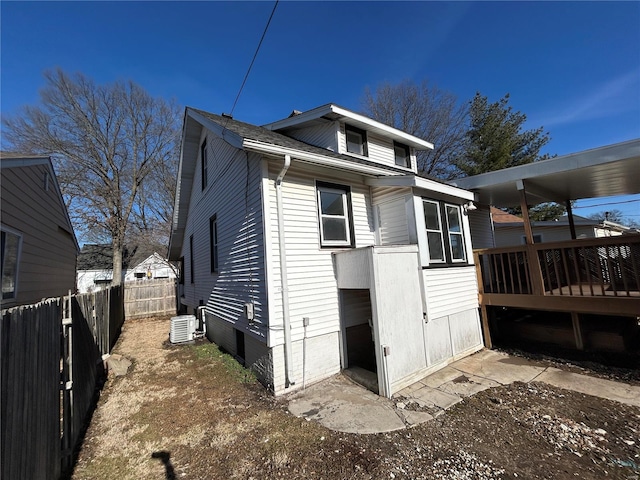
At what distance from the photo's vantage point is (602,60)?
831cm

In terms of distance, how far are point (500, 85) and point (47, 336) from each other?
77.9 feet

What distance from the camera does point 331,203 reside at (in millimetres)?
6176

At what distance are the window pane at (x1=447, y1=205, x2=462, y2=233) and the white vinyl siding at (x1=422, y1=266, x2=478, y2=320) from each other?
1020 mm

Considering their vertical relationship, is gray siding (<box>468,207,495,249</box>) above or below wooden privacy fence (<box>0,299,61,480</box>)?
above

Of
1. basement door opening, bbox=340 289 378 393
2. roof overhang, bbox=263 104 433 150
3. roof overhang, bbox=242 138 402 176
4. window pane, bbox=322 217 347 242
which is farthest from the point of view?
roof overhang, bbox=263 104 433 150

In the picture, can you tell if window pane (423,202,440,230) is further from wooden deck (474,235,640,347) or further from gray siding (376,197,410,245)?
wooden deck (474,235,640,347)

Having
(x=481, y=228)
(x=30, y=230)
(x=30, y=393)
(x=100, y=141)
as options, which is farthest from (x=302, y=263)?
(x=100, y=141)

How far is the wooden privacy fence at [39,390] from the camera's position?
2209mm

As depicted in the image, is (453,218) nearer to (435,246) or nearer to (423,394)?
(435,246)

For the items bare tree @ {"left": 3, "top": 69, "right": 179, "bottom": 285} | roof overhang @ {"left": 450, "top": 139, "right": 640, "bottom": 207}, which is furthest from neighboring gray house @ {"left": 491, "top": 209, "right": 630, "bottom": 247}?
bare tree @ {"left": 3, "top": 69, "right": 179, "bottom": 285}

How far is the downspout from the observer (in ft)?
16.4

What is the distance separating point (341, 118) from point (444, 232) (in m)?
4.28

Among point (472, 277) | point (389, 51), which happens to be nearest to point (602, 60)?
point (389, 51)

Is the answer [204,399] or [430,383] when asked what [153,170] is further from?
[430,383]
